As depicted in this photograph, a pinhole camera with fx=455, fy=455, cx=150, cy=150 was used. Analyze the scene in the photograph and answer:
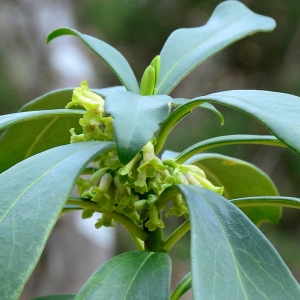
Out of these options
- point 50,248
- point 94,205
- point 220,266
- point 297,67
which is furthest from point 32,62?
point 220,266

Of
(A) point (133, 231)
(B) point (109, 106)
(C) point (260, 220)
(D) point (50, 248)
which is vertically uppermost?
(B) point (109, 106)

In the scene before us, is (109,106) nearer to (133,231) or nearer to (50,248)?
(133,231)

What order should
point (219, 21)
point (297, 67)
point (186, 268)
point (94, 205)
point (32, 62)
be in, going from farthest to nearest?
point (297, 67) < point (186, 268) < point (32, 62) < point (219, 21) < point (94, 205)

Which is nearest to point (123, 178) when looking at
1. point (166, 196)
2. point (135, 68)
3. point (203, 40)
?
point (166, 196)

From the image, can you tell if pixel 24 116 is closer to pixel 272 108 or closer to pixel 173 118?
pixel 173 118

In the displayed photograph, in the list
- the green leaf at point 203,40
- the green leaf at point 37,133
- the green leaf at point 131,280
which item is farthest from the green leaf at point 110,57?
the green leaf at point 131,280

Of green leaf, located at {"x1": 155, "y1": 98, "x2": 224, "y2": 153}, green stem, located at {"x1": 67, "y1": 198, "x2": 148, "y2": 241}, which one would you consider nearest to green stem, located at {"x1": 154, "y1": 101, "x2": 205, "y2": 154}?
green leaf, located at {"x1": 155, "y1": 98, "x2": 224, "y2": 153}

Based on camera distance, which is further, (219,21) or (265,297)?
(219,21)
